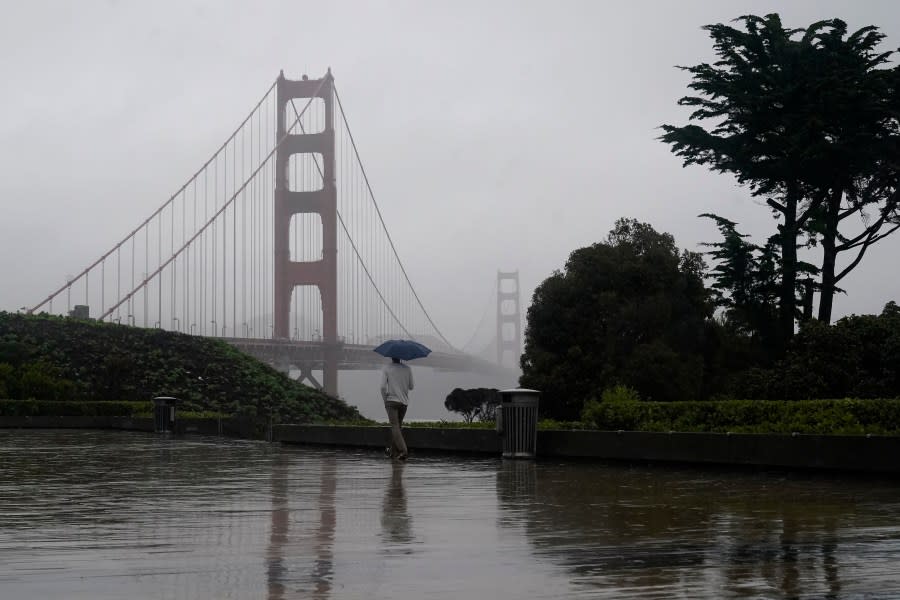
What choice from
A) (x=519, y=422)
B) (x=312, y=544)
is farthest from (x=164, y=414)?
(x=312, y=544)

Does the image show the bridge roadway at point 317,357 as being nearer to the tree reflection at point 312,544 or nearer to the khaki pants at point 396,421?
the khaki pants at point 396,421

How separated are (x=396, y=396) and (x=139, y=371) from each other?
35.5 m

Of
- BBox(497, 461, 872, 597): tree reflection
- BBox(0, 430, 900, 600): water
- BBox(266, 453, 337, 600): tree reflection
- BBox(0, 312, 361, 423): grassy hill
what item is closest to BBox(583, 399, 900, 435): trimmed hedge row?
BBox(0, 430, 900, 600): water

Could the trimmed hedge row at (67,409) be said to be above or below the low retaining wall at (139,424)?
above

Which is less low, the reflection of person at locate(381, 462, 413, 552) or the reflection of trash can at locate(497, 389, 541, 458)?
the reflection of trash can at locate(497, 389, 541, 458)

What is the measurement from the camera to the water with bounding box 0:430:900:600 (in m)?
5.11

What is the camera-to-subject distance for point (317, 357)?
→ 70312 millimetres

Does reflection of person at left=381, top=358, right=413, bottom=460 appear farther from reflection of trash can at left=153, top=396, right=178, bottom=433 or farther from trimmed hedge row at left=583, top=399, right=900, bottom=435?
reflection of trash can at left=153, top=396, right=178, bottom=433

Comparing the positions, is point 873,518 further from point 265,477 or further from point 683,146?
point 683,146

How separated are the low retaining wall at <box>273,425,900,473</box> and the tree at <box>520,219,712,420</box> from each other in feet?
73.9

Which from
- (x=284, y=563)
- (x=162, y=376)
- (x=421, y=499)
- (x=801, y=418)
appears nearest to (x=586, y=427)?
(x=801, y=418)

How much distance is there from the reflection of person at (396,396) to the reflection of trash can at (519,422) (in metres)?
1.37

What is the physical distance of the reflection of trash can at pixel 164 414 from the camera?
3120 cm

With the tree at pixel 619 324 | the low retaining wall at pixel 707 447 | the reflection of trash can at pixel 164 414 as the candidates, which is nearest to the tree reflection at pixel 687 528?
the low retaining wall at pixel 707 447
